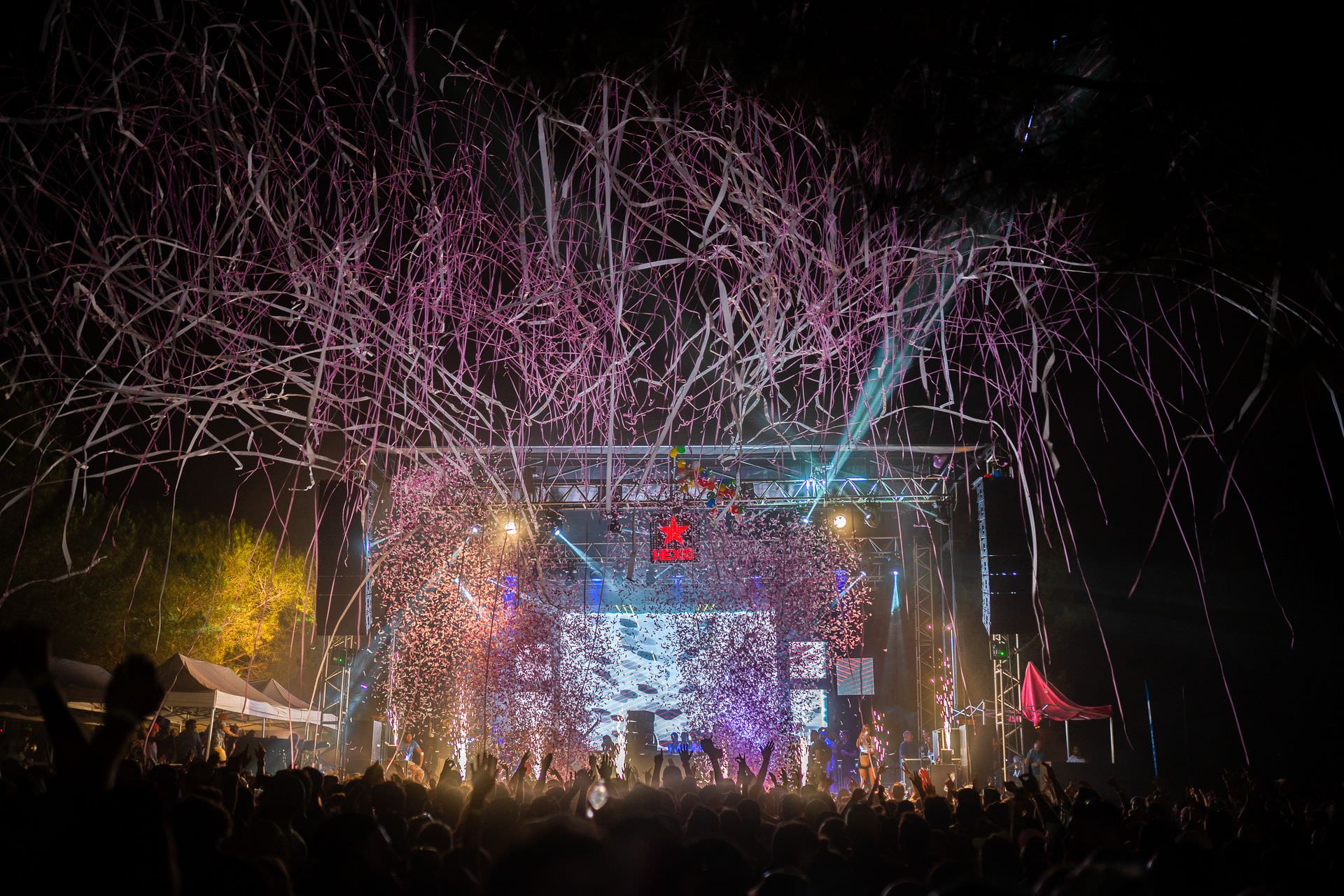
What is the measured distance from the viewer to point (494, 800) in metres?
3.81

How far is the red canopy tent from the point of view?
15.7m

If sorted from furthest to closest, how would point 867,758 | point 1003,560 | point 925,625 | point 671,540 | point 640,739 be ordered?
point 925,625 < point 640,739 < point 671,540 < point 867,758 < point 1003,560

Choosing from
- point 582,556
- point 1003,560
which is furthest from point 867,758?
point 582,556

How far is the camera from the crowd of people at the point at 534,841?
66.8 inches

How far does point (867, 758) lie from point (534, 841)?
1560 cm

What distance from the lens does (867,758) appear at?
16.1m

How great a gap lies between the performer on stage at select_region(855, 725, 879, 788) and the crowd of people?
10593 millimetres

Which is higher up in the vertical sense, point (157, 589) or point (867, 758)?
point (157, 589)

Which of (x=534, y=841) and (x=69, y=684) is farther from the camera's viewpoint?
(x=69, y=684)

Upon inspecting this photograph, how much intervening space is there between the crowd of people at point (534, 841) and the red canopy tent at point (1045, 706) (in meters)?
10.9

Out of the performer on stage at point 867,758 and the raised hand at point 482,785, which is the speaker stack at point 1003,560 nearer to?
the performer on stage at point 867,758

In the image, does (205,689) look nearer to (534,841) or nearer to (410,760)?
(410,760)

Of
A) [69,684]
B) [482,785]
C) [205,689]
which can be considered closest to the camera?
[482,785]

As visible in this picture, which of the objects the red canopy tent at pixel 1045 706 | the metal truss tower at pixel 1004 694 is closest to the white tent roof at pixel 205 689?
the metal truss tower at pixel 1004 694
